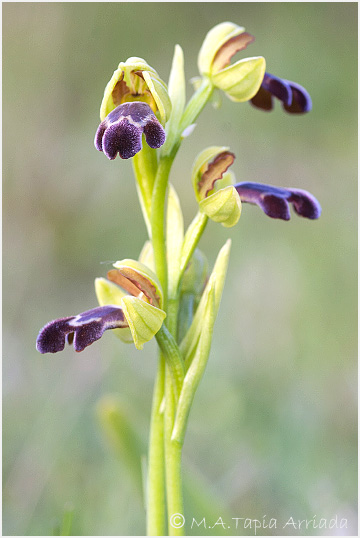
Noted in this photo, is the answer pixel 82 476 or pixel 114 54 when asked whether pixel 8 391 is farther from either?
pixel 114 54

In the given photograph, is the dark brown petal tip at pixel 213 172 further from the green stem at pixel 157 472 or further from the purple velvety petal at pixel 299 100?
the green stem at pixel 157 472

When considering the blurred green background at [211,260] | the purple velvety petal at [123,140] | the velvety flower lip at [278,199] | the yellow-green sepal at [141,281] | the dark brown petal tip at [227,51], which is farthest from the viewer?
Answer: the blurred green background at [211,260]

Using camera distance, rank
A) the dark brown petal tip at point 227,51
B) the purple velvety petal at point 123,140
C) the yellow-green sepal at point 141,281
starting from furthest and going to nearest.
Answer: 1. the dark brown petal tip at point 227,51
2. the yellow-green sepal at point 141,281
3. the purple velvety petal at point 123,140

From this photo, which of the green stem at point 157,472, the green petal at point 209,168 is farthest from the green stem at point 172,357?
the green petal at point 209,168

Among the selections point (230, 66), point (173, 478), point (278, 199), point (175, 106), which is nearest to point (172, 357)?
point (173, 478)

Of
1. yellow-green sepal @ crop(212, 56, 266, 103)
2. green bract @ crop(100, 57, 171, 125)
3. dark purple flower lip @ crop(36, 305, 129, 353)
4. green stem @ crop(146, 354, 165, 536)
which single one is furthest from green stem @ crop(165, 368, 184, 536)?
yellow-green sepal @ crop(212, 56, 266, 103)

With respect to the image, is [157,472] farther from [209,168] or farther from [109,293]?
[209,168]

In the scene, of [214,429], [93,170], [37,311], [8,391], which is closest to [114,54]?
[93,170]
